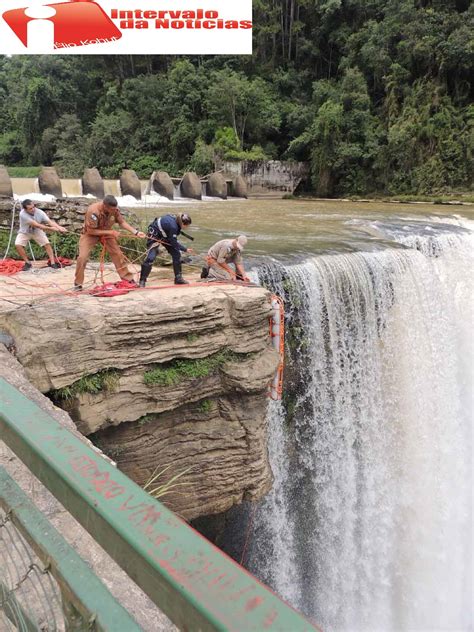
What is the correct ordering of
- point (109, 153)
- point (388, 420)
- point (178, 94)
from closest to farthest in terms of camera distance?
point (388, 420) → point (178, 94) → point (109, 153)

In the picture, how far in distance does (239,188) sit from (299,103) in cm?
1043

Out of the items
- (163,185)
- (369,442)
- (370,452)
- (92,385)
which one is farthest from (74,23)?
(370,452)

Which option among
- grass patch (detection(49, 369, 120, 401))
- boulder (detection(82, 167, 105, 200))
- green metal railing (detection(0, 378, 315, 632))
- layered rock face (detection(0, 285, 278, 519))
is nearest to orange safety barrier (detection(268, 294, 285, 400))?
layered rock face (detection(0, 285, 278, 519))

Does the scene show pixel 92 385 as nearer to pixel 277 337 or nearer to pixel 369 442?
pixel 277 337

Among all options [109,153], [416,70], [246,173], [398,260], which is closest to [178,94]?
[109,153]

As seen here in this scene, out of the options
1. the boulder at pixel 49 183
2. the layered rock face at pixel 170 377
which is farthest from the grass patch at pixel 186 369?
the boulder at pixel 49 183

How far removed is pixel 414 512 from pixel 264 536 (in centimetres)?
309

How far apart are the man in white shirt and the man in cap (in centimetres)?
255

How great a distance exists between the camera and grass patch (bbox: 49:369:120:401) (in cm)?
546

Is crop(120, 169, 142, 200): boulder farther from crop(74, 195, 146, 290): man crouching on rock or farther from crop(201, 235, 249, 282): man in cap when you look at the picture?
crop(74, 195, 146, 290): man crouching on rock

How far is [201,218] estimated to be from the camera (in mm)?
15406

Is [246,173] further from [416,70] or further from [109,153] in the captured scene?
[109,153]

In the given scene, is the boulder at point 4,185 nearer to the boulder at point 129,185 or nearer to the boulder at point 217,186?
the boulder at point 129,185

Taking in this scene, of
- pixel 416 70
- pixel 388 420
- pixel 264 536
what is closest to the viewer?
pixel 264 536
